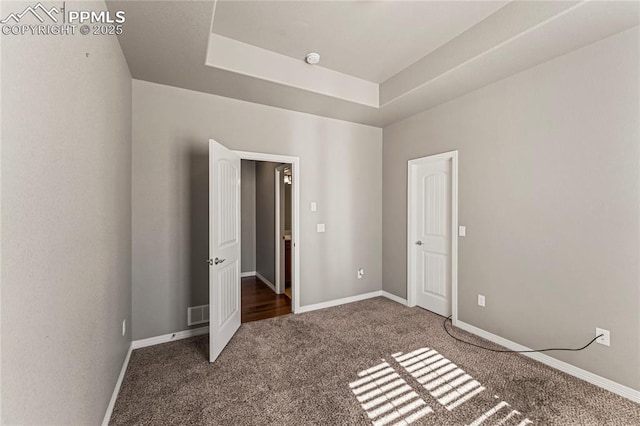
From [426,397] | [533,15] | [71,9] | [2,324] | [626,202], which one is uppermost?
[533,15]

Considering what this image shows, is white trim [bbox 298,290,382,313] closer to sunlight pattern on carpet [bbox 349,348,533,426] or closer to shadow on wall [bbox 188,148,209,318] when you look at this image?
shadow on wall [bbox 188,148,209,318]

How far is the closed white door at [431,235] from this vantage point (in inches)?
138

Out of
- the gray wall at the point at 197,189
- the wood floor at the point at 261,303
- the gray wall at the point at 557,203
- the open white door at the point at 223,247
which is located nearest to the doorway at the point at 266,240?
the wood floor at the point at 261,303

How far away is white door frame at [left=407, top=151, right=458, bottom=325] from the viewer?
328cm

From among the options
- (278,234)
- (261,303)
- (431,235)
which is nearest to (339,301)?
(261,303)

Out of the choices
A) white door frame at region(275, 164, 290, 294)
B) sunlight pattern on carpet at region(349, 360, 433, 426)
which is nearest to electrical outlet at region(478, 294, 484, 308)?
sunlight pattern on carpet at region(349, 360, 433, 426)

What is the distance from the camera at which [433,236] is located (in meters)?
3.68

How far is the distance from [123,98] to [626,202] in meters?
4.07

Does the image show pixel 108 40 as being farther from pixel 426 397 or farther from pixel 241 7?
pixel 426 397

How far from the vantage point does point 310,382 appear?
7.22 feet

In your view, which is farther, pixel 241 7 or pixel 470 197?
pixel 470 197

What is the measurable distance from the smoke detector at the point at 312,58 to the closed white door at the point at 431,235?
1.84 metres

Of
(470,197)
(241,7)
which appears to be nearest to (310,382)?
(470,197)

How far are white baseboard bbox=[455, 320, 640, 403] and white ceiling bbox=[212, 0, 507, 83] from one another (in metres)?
3.01
